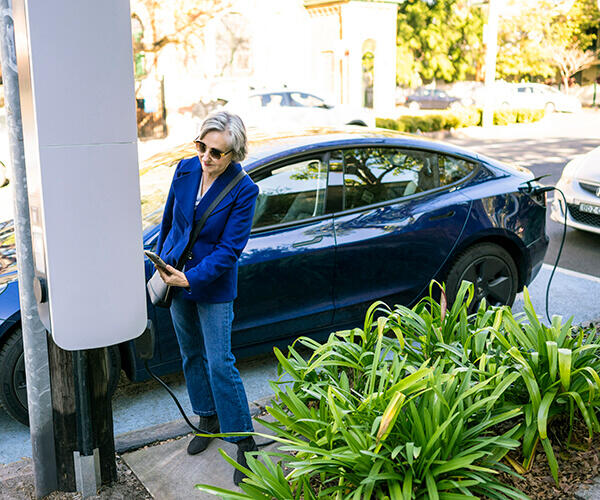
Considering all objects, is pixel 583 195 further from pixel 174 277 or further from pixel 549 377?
pixel 174 277

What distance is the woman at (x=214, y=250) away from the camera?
321 centimetres

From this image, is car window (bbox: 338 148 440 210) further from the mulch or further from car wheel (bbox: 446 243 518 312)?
the mulch

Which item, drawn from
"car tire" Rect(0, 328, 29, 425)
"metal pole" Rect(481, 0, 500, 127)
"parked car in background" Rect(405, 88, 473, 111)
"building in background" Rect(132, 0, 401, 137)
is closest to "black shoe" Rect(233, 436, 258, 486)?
"car tire" Rect(0, 328, 29, 425)

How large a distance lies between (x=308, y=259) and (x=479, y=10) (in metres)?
50.5

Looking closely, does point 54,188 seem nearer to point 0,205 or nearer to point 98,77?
point 98,77

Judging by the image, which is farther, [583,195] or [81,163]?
[583,195]

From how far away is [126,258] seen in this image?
2705 mm

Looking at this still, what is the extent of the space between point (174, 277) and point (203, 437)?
925 millimetres

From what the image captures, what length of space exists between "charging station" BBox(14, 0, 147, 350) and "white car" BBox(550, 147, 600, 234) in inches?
261

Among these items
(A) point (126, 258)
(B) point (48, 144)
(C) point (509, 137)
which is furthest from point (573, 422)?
(C) point (509, 137)

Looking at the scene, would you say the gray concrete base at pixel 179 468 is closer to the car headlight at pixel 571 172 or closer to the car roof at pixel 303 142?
the car roof at pixel 303 142

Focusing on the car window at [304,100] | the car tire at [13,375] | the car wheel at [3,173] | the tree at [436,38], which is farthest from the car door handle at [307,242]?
the tree at [436,38]

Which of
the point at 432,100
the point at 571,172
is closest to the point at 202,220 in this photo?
the point at 571,172

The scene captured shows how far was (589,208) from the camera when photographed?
26.9 ft
